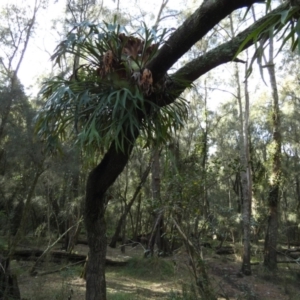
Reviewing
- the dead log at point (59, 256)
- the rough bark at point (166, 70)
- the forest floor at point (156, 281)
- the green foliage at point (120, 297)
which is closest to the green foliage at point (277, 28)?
the rough bark at point (166, 70)

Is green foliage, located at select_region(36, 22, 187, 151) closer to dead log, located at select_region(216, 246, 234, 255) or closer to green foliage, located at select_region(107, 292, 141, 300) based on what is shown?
green foliage, located at select_region(107, 292, 141, 300)

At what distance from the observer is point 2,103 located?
10.2 meters

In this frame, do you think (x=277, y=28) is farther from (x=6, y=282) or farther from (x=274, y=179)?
(x=274, y=179)

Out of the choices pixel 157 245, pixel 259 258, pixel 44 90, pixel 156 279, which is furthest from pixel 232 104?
pixel 44 90

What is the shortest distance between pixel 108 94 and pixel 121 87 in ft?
0.37

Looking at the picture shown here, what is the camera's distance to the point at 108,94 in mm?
2668

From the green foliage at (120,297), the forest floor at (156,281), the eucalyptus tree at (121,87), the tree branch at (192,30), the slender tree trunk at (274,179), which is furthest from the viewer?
the slender tree trunk at (274,179)

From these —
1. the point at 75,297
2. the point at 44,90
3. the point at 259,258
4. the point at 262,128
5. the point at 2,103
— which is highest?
the point at 262,128

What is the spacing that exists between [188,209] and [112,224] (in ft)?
69.3

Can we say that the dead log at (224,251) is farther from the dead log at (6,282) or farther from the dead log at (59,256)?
the dead log at (6,282)

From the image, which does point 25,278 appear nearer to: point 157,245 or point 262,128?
point 157,245

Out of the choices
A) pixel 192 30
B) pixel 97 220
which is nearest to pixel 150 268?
pixel 97 220

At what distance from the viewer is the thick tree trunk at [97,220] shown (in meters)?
3.17

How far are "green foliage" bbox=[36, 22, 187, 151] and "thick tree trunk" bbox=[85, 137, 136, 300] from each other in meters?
0.29
